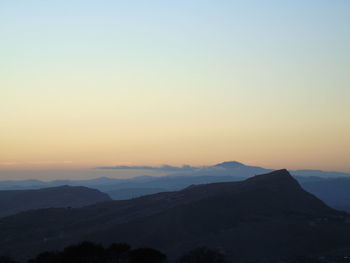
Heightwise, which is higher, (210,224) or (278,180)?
(278,180)

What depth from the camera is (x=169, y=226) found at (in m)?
→ 110

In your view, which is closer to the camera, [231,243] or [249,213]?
[231,243]

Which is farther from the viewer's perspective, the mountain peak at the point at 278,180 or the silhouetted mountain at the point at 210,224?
the mountain peak at the point at 278,180

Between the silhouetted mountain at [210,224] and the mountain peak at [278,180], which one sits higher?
the mountain peak at [278,180]

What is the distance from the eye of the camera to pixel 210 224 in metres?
112

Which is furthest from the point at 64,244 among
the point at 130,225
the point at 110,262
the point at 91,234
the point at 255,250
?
the point at 110,262

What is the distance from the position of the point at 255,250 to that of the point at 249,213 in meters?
27.9

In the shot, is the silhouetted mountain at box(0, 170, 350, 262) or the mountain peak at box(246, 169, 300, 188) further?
the mountain peak at box(246, 169, 300, 188)

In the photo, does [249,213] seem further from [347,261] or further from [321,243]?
[347,261]

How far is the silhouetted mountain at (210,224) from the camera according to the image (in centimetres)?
9512

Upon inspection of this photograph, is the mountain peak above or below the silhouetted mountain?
above

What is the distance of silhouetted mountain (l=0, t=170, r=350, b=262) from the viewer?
95125 millimetres

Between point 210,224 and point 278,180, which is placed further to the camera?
point 278,180

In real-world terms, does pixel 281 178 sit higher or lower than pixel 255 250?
higher
